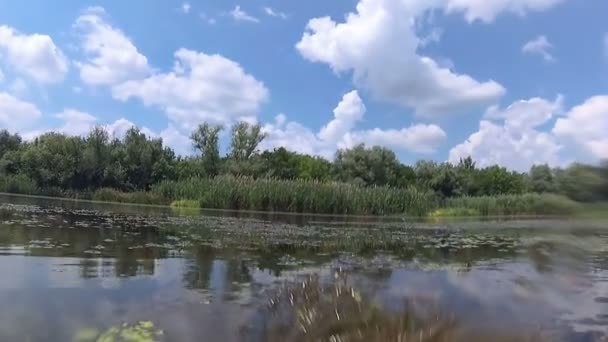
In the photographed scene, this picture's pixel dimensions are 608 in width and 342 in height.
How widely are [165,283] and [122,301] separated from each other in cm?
131

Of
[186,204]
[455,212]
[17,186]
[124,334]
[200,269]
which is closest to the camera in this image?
[124,334]

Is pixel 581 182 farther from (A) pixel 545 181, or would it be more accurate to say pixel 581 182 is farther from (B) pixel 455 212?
(B) pixel 455 212

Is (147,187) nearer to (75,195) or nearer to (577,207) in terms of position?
(75,195)

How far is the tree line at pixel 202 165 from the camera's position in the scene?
58.0 meters

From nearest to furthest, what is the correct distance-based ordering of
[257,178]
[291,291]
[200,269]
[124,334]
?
[124,334], [291,291], [200,269], [257,178]

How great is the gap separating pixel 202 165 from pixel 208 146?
3120 mm

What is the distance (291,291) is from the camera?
21.9 ft

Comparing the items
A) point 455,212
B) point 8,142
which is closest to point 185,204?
point 455,212

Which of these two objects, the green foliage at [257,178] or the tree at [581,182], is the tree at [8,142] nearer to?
the green foliage at [257,178]

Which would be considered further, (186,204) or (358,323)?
(186,204)

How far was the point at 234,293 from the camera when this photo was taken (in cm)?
729

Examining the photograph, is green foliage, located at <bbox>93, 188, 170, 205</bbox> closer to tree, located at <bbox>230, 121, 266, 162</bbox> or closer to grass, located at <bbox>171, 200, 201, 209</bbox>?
grass, located at <bbox>171, 200, 201, 209</bbox>

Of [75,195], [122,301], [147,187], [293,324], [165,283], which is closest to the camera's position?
[293,324]

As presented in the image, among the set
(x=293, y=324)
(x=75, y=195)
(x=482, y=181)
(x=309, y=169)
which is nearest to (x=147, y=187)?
(x=75, y=195)
